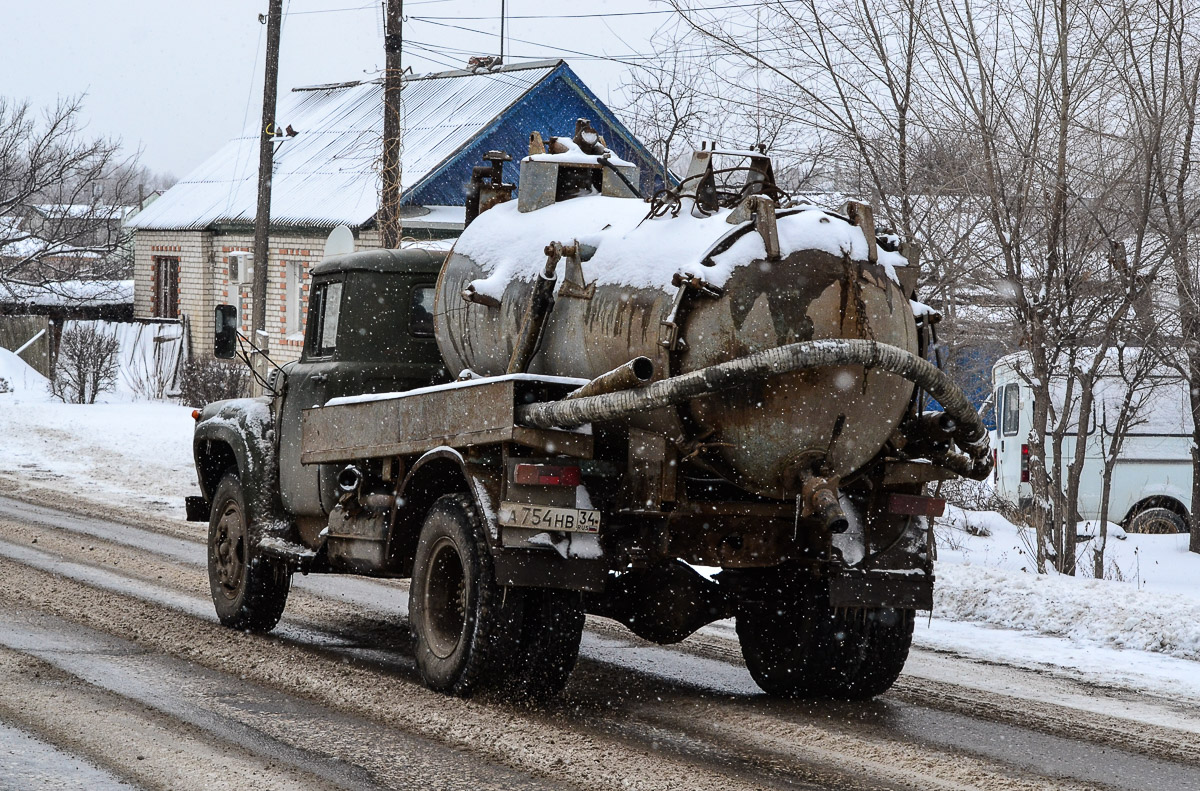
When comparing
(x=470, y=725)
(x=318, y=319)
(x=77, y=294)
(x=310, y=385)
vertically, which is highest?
(x=77, y=294)

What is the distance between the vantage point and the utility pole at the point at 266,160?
2219cm

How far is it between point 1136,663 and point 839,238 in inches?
139

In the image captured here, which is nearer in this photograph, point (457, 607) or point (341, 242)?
point (457, 607)

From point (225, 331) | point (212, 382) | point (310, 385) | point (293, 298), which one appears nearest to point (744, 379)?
point (310, 385)

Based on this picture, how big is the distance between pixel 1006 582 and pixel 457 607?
448 cm

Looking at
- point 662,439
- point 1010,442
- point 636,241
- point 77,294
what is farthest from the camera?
point 77,294

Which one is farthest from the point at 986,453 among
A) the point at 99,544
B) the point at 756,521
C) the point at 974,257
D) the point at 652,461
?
the point at 99,544

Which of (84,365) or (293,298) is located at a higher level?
(293,298)

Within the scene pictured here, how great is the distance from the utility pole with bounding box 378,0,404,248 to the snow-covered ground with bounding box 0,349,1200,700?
3.96m

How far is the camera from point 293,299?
2934cm

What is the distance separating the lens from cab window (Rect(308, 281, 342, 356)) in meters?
8.73

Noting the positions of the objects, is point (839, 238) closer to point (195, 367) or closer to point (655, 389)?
point (655, 389)

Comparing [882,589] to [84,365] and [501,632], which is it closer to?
[501,632]

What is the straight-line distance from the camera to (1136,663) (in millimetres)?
8266
